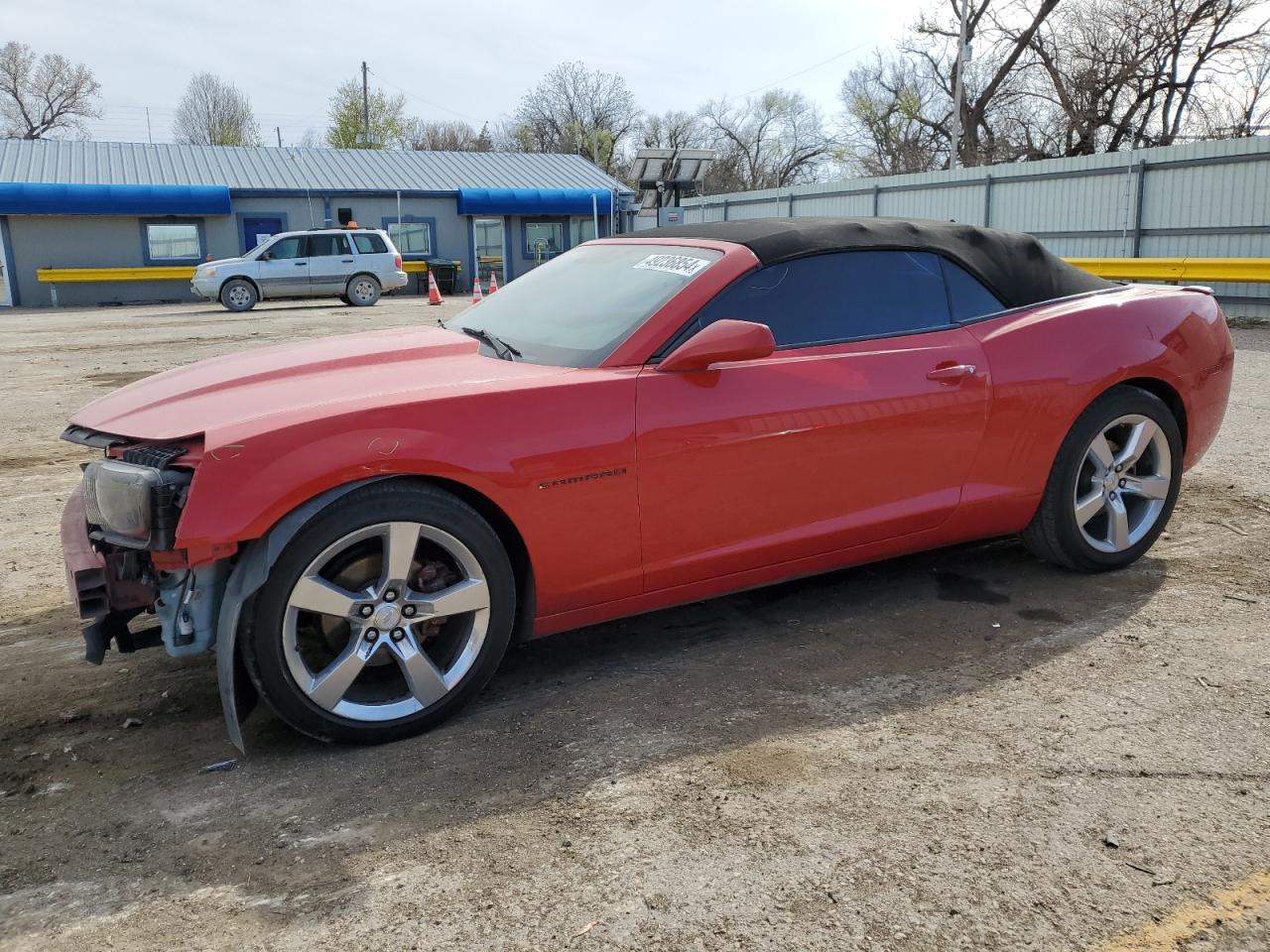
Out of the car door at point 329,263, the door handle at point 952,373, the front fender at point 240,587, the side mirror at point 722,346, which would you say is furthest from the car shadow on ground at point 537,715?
the car door at point 329,263

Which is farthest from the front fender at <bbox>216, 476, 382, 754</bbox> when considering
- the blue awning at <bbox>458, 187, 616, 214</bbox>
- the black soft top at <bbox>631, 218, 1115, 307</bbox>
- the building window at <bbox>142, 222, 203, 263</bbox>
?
the blue awning at <bbox>458, 187, 616, 214</bbox>

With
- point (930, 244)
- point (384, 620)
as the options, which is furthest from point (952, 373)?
point (384, 620)

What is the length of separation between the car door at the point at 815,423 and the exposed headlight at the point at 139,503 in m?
1.35

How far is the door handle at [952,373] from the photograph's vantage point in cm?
386

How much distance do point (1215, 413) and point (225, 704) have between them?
13.8 ft

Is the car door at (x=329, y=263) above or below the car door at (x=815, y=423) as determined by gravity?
above

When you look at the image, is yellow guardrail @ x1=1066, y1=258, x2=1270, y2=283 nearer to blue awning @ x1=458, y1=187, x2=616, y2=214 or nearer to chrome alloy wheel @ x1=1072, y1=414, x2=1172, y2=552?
Result: chrome alloy wheel @ x1=1072, y1=414, x2=1172, y2=552

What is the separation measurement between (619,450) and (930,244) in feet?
5.65

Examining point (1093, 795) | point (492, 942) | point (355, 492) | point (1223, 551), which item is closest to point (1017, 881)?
point (1093, 795)

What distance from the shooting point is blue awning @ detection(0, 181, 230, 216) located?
90.8ft

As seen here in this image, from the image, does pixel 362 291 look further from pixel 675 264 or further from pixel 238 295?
pixel 675 264

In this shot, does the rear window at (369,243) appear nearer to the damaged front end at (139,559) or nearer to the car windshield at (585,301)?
the car windshield at (585,301)

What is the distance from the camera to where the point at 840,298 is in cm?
388

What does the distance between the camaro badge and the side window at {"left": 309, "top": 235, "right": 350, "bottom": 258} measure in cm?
2197
